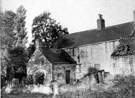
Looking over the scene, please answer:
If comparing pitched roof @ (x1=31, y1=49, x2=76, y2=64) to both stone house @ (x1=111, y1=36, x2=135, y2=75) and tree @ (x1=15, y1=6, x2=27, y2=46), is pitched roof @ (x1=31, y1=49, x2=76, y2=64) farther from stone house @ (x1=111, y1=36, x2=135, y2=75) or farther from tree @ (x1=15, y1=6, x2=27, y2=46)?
stone house @ (x1=111, y1=36, x2=135, y2=75)

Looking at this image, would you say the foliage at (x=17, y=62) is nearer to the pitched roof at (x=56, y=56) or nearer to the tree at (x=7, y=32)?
the tree at (x=7, y=32)

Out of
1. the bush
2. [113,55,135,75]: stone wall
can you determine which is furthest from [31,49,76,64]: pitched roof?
the bush

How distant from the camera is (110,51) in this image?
25.2 meters

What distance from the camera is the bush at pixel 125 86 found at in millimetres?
13540

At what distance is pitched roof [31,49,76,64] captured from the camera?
26812 millimetres

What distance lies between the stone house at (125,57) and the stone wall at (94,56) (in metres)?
1.31

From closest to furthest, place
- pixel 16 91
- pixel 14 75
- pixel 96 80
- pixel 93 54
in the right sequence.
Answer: pixel 96 80
pixel 16 91
pixel 93 54
pixel 14 75

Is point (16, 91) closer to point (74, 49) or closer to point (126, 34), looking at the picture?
point (74, 49)

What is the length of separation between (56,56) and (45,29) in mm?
11632

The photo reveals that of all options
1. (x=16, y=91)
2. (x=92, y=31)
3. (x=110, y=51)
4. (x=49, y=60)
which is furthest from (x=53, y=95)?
(x=92, y=31)

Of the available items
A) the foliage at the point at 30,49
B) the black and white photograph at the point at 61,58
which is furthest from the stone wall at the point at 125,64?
the foliage at the point at 30,49

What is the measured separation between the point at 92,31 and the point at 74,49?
3.58 m

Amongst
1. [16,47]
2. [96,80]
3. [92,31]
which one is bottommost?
[96,80]

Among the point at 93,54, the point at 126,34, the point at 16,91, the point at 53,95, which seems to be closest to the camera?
the point at 53,95
